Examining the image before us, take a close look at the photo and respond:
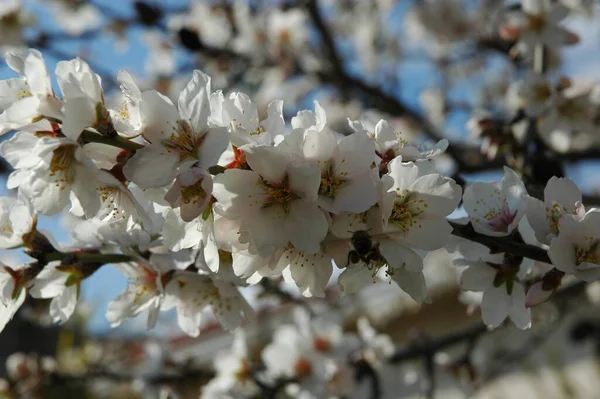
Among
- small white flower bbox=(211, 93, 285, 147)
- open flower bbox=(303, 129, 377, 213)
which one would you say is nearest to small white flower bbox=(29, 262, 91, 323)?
small white flower bbox=(211, 93, 285, 147)

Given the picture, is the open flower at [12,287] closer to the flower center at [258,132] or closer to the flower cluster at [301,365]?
the flower center at [258,132]

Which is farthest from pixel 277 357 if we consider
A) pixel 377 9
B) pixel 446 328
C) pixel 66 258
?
pixel 377 9

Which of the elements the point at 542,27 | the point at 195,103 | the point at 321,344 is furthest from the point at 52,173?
the point at 542,27

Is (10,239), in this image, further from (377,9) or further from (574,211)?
(377,9)

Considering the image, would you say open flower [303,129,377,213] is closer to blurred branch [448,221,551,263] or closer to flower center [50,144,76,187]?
blurred branch [448,221,551,263]

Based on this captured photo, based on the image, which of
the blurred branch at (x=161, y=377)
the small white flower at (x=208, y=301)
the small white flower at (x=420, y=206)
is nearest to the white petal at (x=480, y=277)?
the small white flower at (x=420, y=206)

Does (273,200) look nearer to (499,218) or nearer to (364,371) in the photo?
(499,218)
